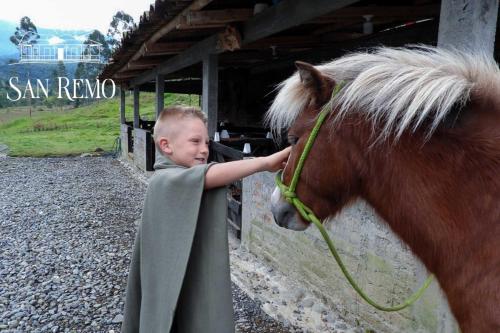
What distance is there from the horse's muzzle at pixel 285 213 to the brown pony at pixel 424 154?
10 centimetres

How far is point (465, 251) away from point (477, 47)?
3.99 ft

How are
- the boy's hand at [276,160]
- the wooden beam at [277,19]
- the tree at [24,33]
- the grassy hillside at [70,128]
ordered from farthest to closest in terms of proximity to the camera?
1. the tree at [24,33]
2. the grassy hillside at [70,128]
3. the wooden beam at [277,19]
4. the boy's hand at [276,160]

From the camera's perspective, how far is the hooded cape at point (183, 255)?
4.69 feet

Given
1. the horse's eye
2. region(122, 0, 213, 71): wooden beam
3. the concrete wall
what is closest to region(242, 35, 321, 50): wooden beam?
region(122, 0, 213, 71): wooden beam

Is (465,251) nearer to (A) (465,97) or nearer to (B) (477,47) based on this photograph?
(A) (465,97)

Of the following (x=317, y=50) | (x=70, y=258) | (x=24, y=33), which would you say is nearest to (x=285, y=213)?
(x=70, y=258)

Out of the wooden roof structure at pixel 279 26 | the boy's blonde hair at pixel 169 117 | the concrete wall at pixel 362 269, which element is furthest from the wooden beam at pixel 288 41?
the boy's blonde hair at pixel 169 117

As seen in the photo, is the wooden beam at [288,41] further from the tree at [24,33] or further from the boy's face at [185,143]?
the tree at [24,33]

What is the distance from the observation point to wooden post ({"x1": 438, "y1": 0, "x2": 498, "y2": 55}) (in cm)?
190

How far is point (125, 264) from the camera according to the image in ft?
14.9

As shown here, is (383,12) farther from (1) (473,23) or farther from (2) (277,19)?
(1) (473,23)

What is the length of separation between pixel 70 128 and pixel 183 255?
36.3 m

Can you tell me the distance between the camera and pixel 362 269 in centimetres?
295

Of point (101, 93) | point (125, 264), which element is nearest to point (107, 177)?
point (125, 264)
